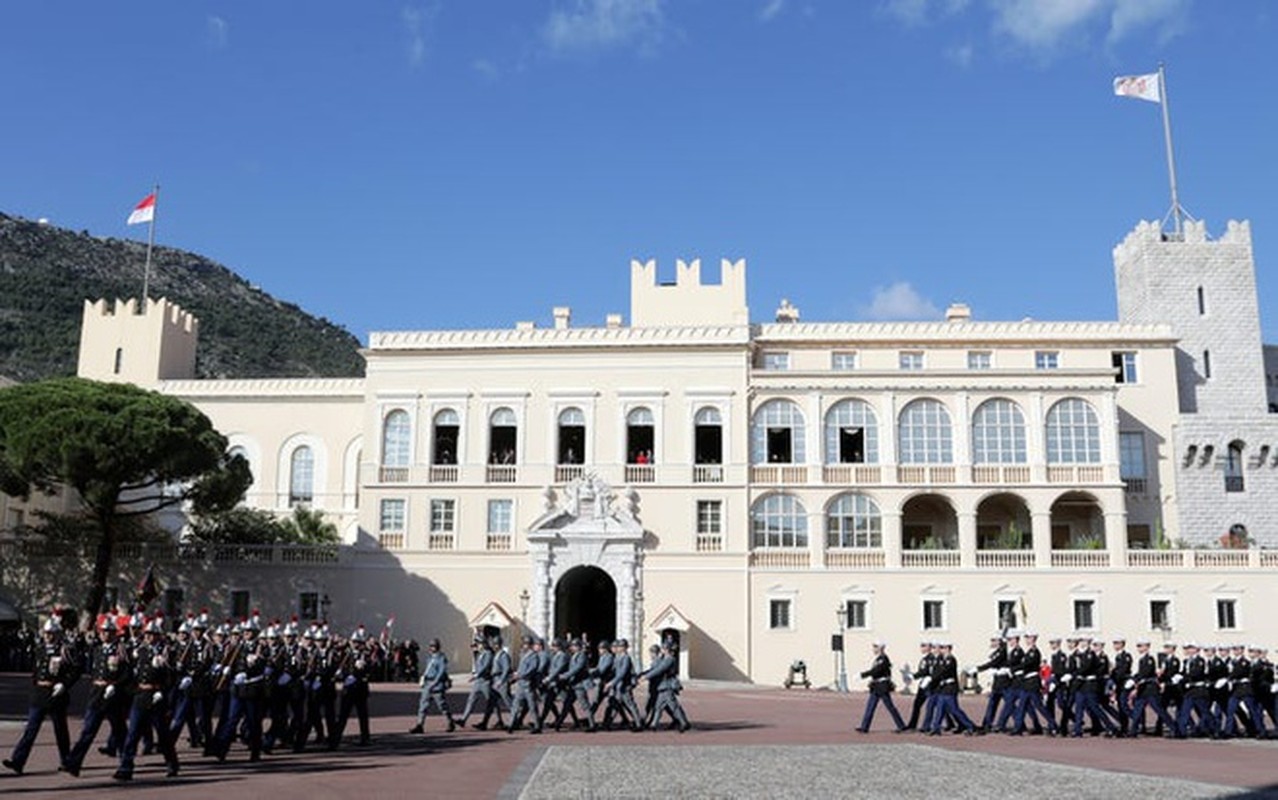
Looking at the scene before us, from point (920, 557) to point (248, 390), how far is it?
2942cm

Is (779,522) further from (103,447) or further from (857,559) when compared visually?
(103,447)

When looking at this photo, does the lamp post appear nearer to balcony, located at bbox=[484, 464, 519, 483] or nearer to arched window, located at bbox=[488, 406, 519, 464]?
balcony, located at bbox=[484, 464, 519, 483]

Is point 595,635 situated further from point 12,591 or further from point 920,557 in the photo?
point 12,591

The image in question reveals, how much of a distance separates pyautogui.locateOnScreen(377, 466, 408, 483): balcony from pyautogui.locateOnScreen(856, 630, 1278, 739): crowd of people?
2651cm

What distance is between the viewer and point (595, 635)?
47.8 metres

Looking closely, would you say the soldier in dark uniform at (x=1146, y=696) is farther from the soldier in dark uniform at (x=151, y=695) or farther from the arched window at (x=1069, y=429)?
the arched window at (x=1069, y=429)

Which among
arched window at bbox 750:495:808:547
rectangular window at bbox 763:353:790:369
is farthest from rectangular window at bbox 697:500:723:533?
rectangular window at bbox 763:353:790:369

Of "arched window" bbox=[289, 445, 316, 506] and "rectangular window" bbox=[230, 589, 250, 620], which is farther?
"arched window" bbox=[289, 445, 316, 506]

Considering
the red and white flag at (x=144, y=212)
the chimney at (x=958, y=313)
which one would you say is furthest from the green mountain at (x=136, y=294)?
the chimney at (x=958, y=313)

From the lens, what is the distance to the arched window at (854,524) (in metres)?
43.7

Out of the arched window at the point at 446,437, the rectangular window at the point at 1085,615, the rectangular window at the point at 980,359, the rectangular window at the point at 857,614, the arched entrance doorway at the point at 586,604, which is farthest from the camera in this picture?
the rectangular window at the point at 980,359

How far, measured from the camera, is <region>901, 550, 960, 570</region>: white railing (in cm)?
4291

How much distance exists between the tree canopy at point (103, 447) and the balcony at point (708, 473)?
17220 mm

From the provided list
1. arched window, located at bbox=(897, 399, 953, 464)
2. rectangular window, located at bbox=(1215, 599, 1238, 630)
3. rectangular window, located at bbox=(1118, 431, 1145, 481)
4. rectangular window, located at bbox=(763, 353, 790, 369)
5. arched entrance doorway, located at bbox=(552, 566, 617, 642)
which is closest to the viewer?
rectangular window, located at bbox=(1215, 599, 1238, 630)
